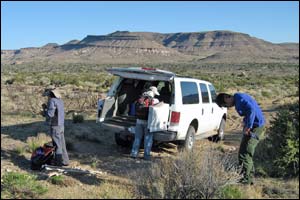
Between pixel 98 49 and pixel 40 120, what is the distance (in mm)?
181511

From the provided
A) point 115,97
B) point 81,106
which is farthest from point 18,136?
point 81,106

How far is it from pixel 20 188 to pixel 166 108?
13.0 feet

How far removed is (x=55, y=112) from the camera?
29.3 ft

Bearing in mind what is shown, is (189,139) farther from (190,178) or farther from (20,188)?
(20,188)

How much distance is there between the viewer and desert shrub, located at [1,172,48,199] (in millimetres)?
6609

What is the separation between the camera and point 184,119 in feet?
32.9

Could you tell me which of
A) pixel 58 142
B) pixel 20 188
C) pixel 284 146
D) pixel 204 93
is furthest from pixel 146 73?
pixel 20 188

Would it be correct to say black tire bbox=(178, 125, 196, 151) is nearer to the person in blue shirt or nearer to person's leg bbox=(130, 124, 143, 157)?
person's leg bbox=(130, 124, 143, 157)

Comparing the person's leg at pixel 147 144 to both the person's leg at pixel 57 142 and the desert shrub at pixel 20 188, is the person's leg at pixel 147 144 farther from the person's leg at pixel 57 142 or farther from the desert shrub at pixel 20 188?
the desert shrub at pixel 20 188

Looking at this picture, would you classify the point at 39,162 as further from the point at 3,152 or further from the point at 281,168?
the point at 281,168

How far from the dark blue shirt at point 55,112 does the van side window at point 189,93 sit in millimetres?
2707

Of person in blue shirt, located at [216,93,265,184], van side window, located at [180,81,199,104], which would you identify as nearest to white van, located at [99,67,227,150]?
van side window, located at [180,81,199,104]

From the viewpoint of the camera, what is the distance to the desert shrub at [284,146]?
743 centimetres

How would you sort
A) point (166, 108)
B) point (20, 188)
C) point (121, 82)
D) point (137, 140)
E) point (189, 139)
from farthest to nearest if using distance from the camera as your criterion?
point (121, 82), point (189, 139), point (137, 140), point (166, 108), point (20, 188)
